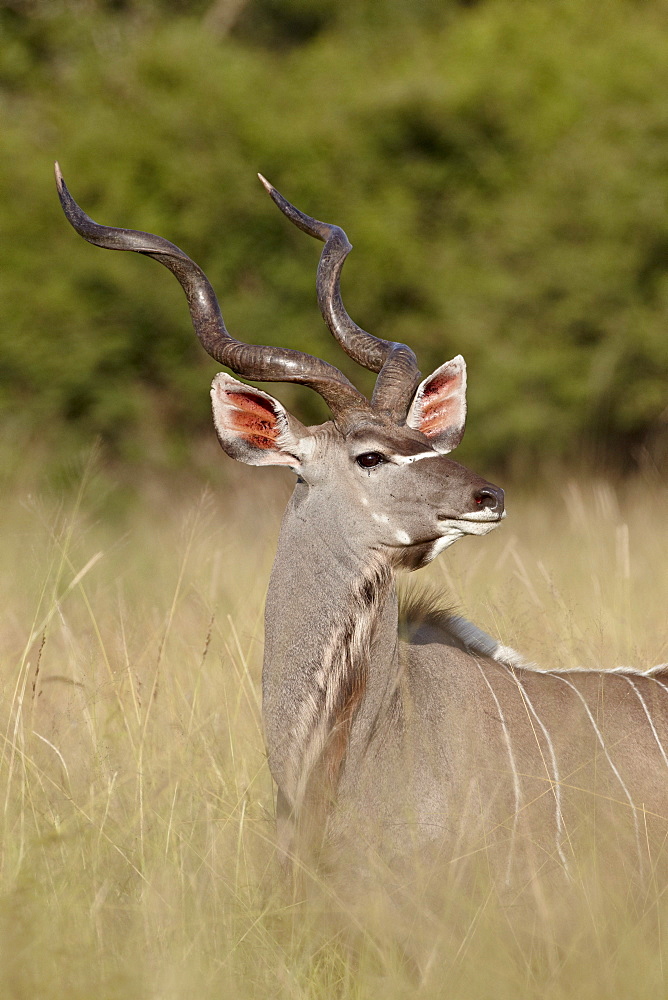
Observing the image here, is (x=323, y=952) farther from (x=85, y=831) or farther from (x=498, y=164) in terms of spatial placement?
(x=498, y=164)

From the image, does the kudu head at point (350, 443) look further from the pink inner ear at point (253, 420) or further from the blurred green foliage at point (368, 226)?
the blurred green foliage at point (368, 226)

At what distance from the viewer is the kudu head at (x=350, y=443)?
11.2ft

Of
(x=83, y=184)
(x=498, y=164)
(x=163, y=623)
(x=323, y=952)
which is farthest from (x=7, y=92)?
(x=323, y=952)

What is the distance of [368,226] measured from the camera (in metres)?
12.2

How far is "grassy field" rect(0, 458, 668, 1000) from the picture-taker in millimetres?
2582

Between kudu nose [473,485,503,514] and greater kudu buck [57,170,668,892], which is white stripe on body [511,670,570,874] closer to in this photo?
greater kudu buck [57,170,668,892]

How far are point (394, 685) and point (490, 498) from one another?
0.59m

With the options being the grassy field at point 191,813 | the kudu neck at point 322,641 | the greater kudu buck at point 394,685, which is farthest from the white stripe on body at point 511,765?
the kudu neck at point 322,641

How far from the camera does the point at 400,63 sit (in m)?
13.5

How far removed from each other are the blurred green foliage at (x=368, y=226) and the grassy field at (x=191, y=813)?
19.0 ft

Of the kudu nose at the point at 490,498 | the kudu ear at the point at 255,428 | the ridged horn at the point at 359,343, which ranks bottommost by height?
the kudu ear at the point at 255,428

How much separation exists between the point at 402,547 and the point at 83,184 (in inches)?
366

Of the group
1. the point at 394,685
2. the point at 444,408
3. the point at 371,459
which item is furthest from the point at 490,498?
the point at 444,408

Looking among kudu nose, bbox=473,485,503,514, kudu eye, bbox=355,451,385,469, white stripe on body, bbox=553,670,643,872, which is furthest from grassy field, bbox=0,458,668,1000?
kudu nose, bbox=473,485,503,514
